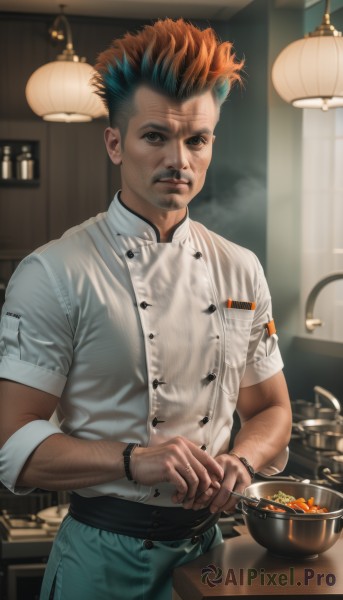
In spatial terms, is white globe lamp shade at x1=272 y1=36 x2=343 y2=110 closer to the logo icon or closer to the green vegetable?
the green vegetable

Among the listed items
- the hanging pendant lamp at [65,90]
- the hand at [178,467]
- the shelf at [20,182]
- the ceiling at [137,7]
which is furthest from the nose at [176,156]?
the shelf at [20,182]

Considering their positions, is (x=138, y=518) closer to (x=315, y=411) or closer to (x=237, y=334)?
(x=237, y=334)

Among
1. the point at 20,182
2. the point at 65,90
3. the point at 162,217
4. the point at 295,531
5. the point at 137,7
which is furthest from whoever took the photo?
the point at 20,182

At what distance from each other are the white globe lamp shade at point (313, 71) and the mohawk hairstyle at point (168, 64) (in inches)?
87.5

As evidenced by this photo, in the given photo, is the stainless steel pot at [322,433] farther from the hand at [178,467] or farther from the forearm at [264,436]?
the hand at [178,467]

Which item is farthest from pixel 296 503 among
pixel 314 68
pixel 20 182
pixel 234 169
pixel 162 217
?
pixel 20 182

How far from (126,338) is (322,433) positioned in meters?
2.33

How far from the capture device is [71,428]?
62.9 inches

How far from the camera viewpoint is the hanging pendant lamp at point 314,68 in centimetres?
369

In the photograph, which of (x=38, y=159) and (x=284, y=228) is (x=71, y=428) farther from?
(x=38, y=159)

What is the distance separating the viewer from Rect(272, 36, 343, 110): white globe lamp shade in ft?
12.1

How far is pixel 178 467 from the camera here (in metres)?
1.43

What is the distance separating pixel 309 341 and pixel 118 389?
384 centimetres

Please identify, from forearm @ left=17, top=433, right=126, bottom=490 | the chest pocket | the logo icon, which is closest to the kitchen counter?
the logo icon
